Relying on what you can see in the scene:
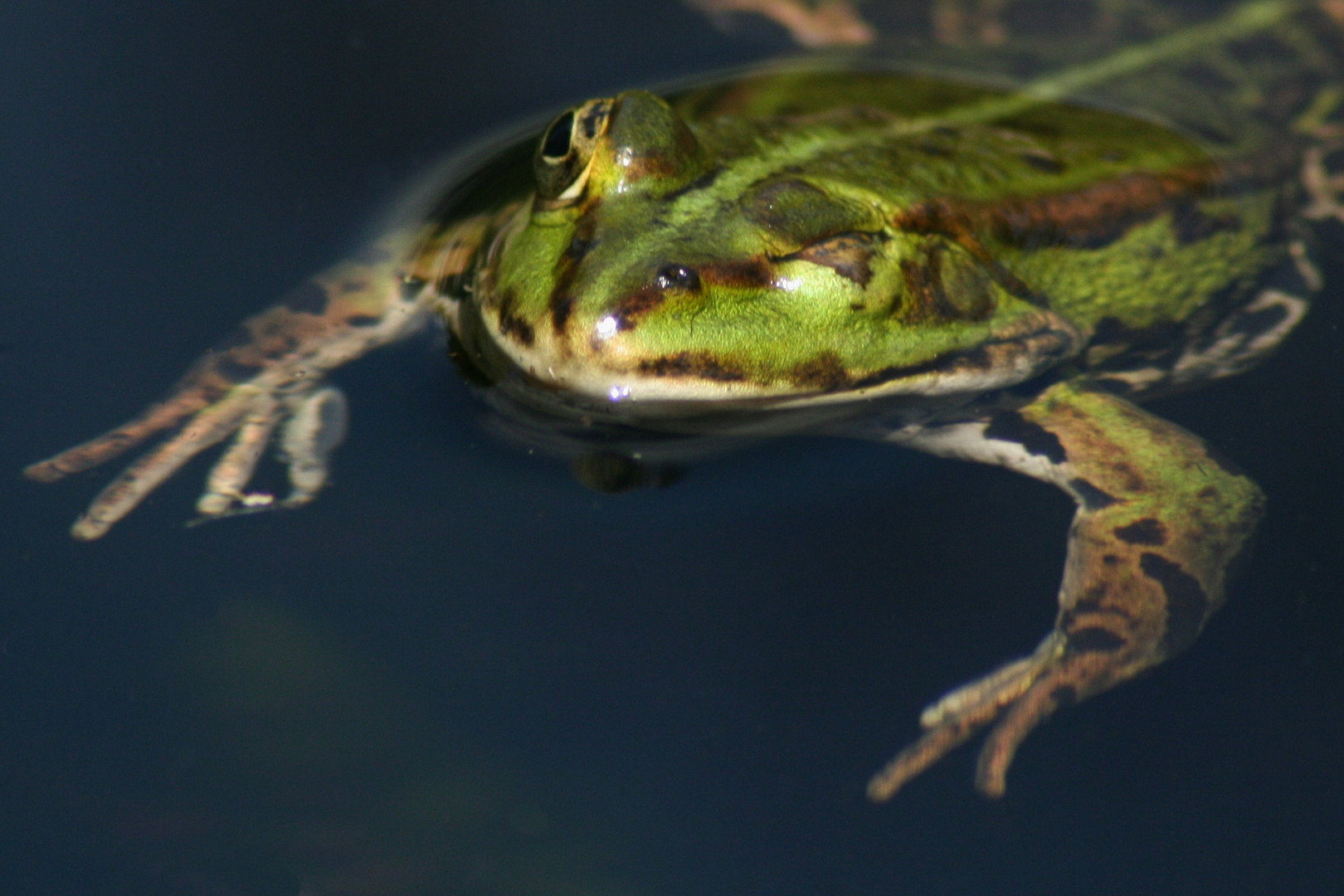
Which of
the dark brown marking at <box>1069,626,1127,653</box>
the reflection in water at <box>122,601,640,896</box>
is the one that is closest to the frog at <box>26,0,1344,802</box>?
the dark brown marking at <box>1069,626,1127,653</box>

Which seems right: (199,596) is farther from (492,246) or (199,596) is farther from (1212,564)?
(1212,564)

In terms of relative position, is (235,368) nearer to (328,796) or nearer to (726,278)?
(328,796)

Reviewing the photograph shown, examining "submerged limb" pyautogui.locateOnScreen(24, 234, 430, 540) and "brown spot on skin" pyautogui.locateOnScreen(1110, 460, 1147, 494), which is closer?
"submerged limb" pyautogui.locateOnScreen(24, 234, 430, 540)

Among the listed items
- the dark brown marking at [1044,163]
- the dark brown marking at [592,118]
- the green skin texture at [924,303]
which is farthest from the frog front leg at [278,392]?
the dark brown marking at [1044,163]

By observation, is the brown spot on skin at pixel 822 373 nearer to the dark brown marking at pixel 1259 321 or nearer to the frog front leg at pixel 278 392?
the frog front leg at pixel 278 392

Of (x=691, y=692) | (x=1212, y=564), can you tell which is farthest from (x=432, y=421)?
(x=1212, y=564)

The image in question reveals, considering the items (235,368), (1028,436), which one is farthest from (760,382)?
(235,368)

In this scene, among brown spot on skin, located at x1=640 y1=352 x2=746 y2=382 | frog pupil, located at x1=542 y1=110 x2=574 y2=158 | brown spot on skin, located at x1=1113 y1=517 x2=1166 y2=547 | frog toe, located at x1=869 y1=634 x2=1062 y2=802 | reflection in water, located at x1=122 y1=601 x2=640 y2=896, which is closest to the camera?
reflection in water, located at x1=122 y1=601 x2=640 y2=896

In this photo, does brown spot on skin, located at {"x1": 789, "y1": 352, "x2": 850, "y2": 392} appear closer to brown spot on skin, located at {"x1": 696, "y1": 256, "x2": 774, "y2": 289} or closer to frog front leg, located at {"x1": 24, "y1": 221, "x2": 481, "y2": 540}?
brown spot on skin, located at {"x1": 696, "y1": 256, "x2": 774, "y2": 289}
